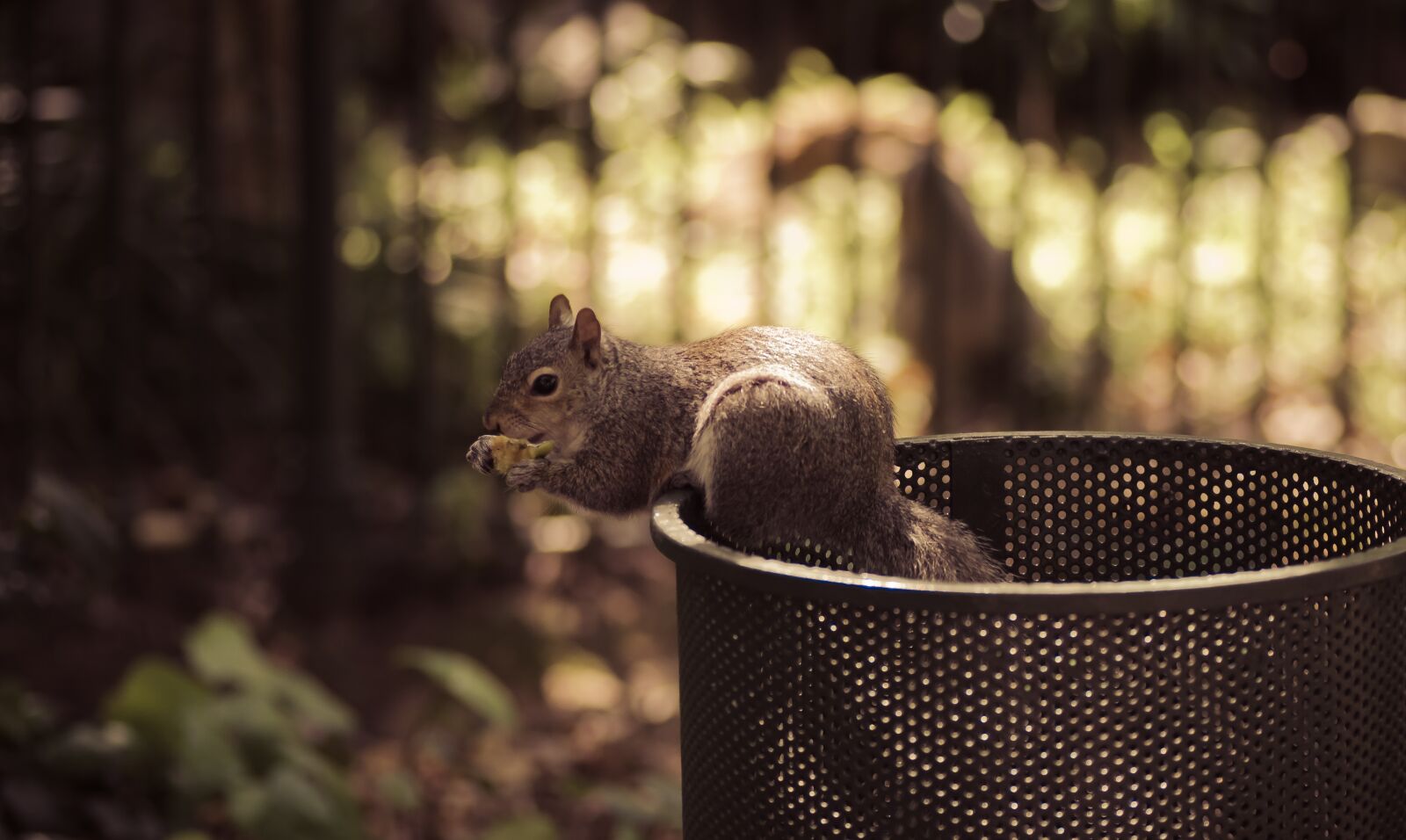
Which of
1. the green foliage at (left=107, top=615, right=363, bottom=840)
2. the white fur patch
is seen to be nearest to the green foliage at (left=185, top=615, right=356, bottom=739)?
the green foliage at (left=107, top=615, right=363, bottom=840)

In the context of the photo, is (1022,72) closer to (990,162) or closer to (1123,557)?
(990,162)

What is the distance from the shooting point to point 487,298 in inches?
236

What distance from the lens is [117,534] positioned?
4.90 m

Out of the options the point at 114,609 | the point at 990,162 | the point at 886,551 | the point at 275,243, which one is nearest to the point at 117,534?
the point at 114,609

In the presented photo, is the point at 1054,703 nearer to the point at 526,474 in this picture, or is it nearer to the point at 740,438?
the point at 740,438

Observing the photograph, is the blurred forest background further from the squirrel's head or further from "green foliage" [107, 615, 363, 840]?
the squirrel's head

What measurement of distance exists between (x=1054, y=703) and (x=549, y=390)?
114 cm

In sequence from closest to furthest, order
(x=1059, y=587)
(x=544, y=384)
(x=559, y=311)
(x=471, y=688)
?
(x=1059, y=587)
(x=544, y=384)
(x=559, y=311)
(x=471, y=688)

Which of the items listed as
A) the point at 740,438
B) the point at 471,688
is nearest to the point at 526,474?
the point at 740,438

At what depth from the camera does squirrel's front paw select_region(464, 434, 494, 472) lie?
93.0 inches

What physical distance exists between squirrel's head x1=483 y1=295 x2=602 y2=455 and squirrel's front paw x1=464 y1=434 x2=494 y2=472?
127mm

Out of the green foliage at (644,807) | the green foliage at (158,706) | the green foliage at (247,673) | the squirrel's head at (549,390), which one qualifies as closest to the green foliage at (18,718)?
the green foliage at (158,706)

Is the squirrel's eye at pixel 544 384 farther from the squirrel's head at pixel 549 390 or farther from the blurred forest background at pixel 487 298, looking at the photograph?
the blurred forest background at pixel 487 298

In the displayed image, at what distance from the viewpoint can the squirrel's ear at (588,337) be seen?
2396mm
